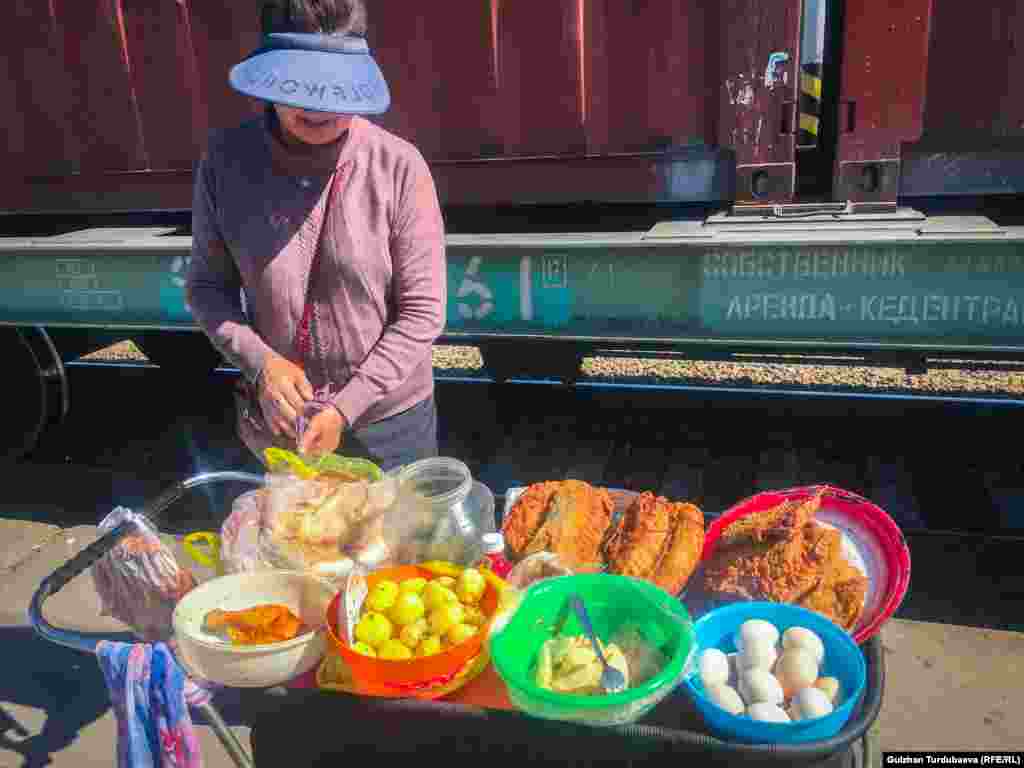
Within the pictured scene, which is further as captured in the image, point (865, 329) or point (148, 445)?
point (148, 445)

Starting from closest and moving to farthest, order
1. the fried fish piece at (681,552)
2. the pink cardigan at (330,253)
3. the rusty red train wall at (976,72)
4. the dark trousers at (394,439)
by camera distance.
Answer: the fried fish piece at (681,552) → the pink cardigan at (330,253) → the dark trousers at (394,439) → the rusty red train wall at (976,72)

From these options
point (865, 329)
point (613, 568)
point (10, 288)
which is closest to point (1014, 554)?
point (865, 329)

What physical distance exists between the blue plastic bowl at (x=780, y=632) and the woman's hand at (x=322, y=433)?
887 mm

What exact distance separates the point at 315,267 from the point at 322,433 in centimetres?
41

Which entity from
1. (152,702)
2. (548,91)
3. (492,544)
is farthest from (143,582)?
(548,91)

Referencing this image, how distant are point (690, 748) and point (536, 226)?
239cm

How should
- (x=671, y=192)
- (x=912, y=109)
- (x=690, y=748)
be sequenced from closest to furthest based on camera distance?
(x=690, y=748)
(x=912, y=109)
(x=671, y=192)

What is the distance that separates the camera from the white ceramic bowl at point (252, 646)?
1.41 metres

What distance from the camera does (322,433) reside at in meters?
1.89

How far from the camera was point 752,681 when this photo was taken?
4.35ft

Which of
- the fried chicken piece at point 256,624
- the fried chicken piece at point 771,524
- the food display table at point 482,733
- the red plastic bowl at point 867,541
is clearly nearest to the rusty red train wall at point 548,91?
the red plastic bowl at point 867,541

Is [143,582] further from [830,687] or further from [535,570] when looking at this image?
[830,687]

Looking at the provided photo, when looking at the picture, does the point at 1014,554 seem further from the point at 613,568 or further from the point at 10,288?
the point at 10,288

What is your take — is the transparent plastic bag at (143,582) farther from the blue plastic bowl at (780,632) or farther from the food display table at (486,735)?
the blue plastic bowl at (780,632)
